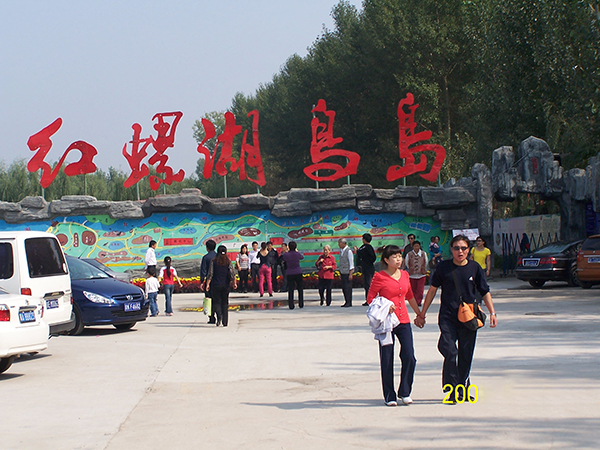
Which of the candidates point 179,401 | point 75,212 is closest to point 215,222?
point 75,212

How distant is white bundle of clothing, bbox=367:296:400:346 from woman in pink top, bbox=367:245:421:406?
52mm

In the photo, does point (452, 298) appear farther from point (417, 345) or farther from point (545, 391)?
point (417, 345)

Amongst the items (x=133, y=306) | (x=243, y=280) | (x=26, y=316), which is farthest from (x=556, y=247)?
(x=26, y=316)

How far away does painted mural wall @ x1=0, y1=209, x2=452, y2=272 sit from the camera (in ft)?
83.0

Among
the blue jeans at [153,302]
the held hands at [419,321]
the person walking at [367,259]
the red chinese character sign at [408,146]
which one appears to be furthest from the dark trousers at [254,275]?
the held hands at [419,321]

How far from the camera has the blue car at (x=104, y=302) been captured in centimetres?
1310

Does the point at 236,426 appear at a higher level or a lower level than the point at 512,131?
lower

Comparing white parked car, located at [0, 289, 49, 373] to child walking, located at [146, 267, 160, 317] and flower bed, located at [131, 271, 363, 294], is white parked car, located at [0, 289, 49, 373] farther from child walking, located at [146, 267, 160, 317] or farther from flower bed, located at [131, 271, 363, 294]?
flower bed, located at [131, 271, 363, 294]

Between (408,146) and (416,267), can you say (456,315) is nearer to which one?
(416,267)

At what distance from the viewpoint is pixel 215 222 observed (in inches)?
1005

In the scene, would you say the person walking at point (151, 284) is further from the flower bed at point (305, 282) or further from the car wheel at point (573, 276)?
the car wheel at point (573, 276)

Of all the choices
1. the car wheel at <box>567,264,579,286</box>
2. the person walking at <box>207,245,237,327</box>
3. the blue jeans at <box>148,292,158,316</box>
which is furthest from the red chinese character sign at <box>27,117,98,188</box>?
the car wheel at <box>567,264,579,286</box>

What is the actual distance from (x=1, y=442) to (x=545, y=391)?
17.0ft

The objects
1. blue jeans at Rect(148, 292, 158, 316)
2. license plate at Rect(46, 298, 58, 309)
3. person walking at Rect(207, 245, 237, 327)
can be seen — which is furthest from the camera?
blue jeans at Rect(148, 292, 158, 316)
